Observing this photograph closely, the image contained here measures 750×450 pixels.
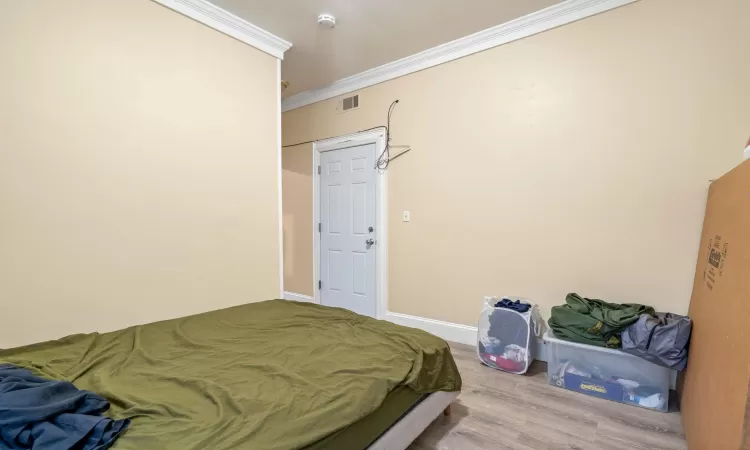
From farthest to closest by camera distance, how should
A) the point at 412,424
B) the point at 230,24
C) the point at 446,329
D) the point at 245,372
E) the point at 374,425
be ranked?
the point at 446,329 < the point at 230,24 < the point at 412,424 < the point at 245,372 < the point at 374,425

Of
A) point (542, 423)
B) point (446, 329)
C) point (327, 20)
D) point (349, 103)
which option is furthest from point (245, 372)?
point (349, 103)

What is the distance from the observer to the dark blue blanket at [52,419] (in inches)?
36.9

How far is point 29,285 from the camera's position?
1886mm

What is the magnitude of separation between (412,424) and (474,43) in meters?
3.00

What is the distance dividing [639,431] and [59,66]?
382 cm

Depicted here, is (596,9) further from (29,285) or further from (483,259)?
(29,285)

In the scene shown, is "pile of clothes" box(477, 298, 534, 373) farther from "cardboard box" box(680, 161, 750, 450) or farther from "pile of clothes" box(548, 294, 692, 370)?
"cardboard box" box(680, 161, 750, 450)

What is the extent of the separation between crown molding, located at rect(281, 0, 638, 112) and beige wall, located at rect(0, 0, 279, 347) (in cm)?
113

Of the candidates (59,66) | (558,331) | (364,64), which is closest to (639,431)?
(558,331)

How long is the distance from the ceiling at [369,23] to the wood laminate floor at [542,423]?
2786mm

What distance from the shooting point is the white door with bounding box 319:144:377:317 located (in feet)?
12.7

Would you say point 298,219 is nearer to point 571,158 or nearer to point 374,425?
point 571,158

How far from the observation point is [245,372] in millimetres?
1488

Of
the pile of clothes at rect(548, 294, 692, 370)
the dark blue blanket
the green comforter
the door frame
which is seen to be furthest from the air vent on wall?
the dark blue blanket
